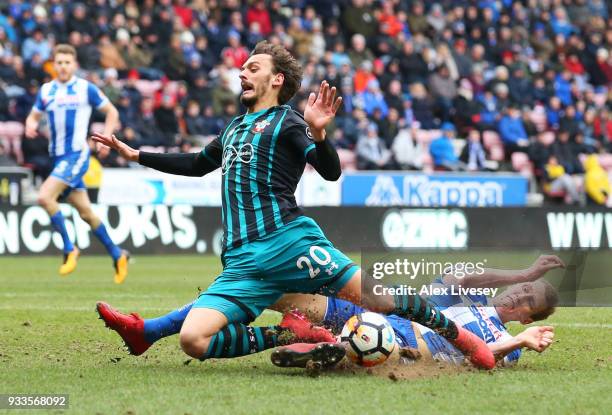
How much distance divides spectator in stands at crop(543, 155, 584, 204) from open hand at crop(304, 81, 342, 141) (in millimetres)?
17732

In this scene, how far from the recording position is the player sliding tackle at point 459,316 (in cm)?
645

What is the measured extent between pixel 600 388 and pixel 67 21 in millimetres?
16434

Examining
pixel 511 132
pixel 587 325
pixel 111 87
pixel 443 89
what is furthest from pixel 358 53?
pixel 587 325

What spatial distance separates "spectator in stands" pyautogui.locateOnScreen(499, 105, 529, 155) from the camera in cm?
2415

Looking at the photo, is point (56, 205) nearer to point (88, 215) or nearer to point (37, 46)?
point (88, 215)

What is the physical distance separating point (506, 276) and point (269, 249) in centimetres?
134

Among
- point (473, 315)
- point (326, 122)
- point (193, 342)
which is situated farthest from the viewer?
point (473, 315)

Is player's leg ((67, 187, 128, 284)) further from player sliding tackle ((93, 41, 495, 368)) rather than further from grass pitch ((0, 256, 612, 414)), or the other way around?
player sliding tackle ((93, 41, 495, 368))

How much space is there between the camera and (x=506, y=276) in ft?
21.6

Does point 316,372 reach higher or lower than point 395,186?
lower

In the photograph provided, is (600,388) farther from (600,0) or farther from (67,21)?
(600,0)

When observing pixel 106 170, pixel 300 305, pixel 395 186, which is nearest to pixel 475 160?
pixel 395 186

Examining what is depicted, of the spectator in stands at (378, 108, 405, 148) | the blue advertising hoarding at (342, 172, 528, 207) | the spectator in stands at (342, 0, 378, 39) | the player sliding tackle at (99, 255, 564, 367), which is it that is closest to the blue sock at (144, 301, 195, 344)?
the player sliding tackle at (99, 255, 564, 367)

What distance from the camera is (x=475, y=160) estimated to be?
23062 mm
